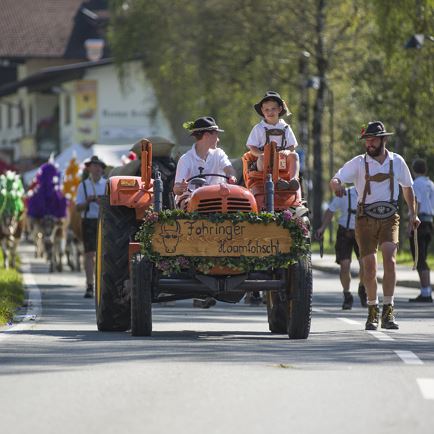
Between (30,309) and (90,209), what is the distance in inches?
187

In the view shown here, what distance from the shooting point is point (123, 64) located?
199 feet

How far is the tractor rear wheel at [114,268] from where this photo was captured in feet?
57.2

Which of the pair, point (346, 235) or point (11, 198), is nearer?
point (346, 235)

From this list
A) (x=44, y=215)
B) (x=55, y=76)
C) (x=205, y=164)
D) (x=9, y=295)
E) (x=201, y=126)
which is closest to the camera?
(x=205, y=164)

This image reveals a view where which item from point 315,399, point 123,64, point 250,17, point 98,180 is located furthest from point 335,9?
point 315,399

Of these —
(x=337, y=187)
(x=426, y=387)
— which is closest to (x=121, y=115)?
(x=337, y=187)

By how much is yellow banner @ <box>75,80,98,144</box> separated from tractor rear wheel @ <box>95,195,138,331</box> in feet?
215

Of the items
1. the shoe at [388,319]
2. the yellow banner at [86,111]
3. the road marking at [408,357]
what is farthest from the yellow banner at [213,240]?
the yellow banner at [86,111]

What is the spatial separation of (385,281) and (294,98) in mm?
40473

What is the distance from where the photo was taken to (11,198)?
36.4m

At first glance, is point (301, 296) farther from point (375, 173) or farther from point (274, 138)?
point (375, 173)

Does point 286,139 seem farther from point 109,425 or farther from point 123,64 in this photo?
point 123,64

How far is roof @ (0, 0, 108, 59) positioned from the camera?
9656 cm

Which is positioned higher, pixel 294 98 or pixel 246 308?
pixel 294 98
